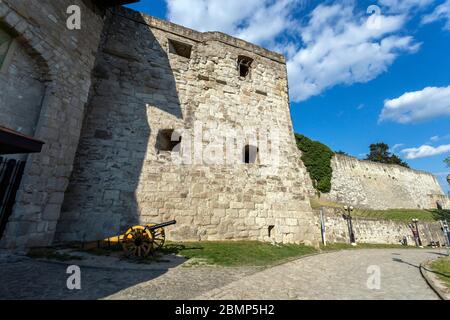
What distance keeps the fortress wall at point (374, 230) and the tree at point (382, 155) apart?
2686 centimetres

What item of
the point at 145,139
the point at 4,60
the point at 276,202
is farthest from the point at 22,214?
the point at 276,202

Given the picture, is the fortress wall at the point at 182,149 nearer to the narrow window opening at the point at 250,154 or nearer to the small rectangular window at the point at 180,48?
the small rectangular window at the point at 180,48

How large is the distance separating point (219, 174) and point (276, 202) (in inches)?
101

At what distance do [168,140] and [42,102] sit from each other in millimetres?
3805

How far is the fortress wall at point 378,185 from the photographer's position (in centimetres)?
2245

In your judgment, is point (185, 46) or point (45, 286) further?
point (185, 46)

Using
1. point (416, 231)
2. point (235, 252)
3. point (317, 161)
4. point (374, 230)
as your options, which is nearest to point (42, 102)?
point (235, 252)

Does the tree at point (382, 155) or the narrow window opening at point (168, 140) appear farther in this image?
the tree at point (382, 155)

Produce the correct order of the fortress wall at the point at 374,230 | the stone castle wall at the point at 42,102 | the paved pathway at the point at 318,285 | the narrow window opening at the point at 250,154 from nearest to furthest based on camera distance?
the paved pathway at the point at 318,285 < the stone castle wall at the point at 42,102 < the narrow window opening at the point at 250,154 < the fortress wall at the point at 374,230

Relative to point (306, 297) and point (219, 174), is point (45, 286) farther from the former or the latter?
point (219, 174)

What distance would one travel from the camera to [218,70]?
9.42 metres

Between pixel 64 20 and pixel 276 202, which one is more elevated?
pixel 64 20

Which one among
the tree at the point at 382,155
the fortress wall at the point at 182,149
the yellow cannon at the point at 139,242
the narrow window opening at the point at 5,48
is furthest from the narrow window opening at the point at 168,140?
the tree at the point at 382,155

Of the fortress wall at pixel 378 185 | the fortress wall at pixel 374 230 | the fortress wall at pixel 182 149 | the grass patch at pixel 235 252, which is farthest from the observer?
the fortress wall at pixel 378 185
